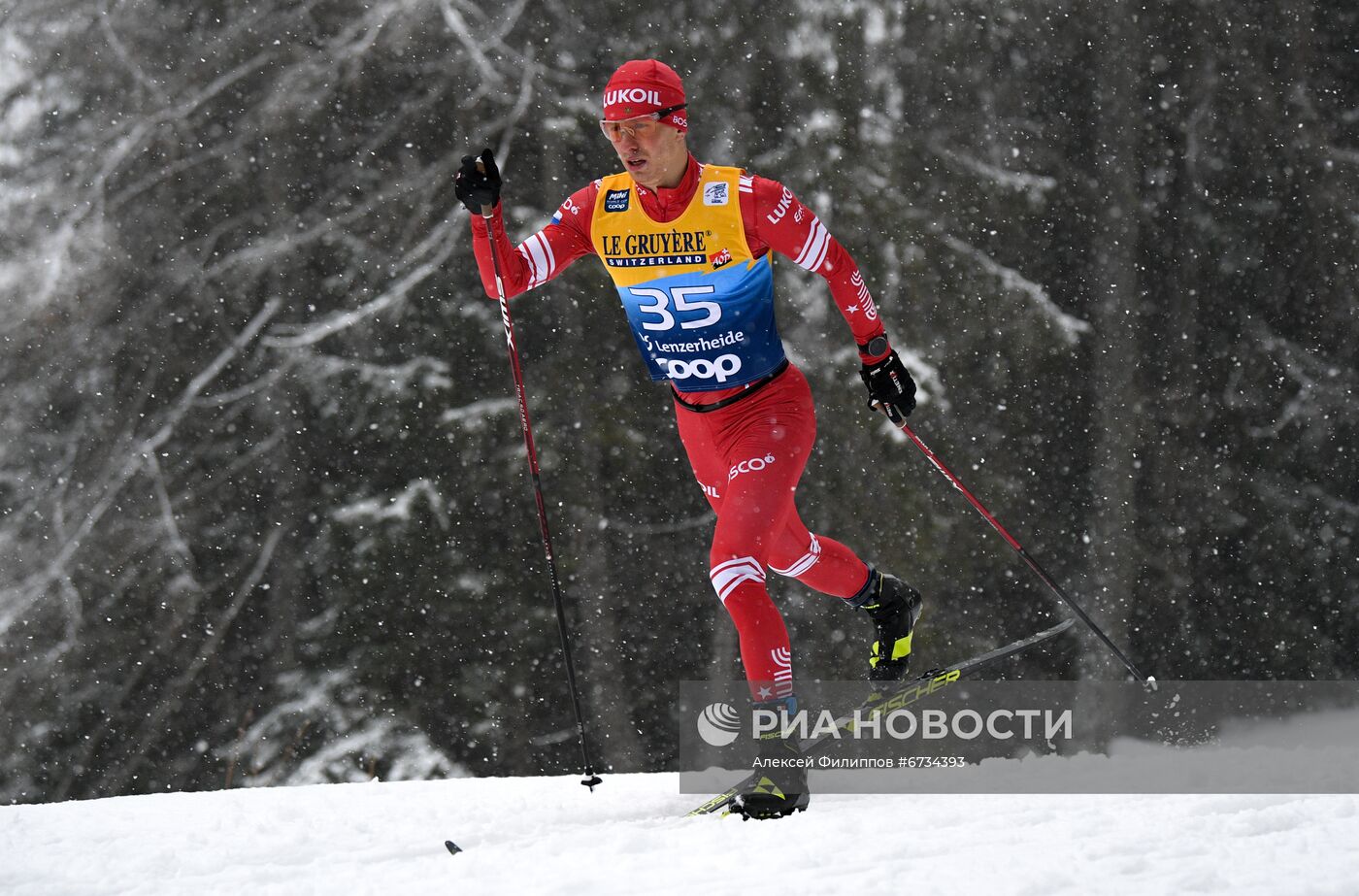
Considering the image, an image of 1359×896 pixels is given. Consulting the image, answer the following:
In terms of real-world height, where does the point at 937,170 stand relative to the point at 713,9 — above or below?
below

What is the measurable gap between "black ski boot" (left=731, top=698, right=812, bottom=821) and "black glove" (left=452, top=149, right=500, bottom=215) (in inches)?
66.7

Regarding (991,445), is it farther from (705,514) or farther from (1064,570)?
(705,514)

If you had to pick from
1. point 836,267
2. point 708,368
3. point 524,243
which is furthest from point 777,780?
point 524,243

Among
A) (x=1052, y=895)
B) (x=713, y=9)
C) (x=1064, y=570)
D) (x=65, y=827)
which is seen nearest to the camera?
(x=1052, y=895)

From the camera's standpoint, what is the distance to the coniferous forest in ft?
24.1

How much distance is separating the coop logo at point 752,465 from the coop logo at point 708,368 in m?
0.29

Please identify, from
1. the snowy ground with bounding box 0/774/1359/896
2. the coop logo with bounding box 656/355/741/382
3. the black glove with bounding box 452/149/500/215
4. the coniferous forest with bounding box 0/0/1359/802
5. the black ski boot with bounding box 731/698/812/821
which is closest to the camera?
the snowy ground with bounding box 0/774/1359/896

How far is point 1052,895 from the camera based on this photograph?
204cm

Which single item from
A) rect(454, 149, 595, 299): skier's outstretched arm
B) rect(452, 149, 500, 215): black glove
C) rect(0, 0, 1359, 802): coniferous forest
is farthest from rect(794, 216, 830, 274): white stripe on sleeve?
rect(0, 0, 1359, 802): coniferous forest

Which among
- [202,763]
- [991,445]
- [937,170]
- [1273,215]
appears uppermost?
[937,170]

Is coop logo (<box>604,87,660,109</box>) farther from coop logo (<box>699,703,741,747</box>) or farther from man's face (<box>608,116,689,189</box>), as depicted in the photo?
coop logo (<box>699,703,741,747</box>)

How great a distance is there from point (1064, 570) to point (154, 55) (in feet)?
24.3

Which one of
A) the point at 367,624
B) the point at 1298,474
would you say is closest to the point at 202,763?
the point at 367,624

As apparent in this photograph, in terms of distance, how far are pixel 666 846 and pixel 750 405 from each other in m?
1.37
